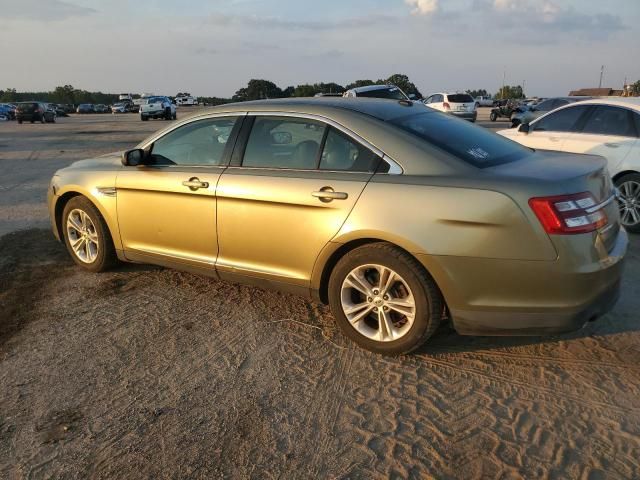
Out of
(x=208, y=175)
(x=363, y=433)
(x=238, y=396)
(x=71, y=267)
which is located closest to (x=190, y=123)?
(x=208, y=175)

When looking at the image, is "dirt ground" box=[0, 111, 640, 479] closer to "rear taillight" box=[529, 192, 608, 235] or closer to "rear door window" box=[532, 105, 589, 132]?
"rear taillight" box=[529, 192, 608, 235]

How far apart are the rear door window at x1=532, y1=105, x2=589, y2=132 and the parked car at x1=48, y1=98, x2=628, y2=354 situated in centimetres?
396

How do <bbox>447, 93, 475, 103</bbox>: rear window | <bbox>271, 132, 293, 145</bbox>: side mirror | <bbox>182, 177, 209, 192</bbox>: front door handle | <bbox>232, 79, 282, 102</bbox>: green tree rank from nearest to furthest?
<bbox>271, 132, 293, 145</bbox>: side mirror, <bbox>182, 177, 209, 192</bbox>: front door handle, <bbox>447, 93, 475, 103</bbox>: rear window, <bbox>232, 79, 282, 102</bbox>: green tree

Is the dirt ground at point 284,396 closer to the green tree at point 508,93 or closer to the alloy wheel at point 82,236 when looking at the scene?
the alloy wheel at point 82,236

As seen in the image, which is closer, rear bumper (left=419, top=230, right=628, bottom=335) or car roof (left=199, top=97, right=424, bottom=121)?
rear bumper (left=419, top=230, right=628, bottom=335)

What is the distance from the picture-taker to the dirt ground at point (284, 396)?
2.55 meters

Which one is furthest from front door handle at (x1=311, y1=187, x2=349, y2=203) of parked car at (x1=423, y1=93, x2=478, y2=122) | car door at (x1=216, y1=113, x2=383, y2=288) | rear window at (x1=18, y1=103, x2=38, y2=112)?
rear window at (x1=18, y1=103, x2=38, y2=112)

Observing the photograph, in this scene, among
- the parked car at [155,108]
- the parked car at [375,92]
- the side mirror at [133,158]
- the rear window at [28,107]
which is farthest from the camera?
the rear window at [28,107]

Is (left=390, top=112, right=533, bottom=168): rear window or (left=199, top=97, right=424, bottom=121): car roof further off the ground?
(left=199, top=97, right=424, bottom=121): car roof

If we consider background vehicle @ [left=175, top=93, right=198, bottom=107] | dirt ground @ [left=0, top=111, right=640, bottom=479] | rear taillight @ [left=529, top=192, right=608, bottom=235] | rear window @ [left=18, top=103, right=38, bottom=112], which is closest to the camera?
A: dirt ground @ [left=0, top=111, right=640, bottom=479]

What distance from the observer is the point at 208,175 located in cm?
417

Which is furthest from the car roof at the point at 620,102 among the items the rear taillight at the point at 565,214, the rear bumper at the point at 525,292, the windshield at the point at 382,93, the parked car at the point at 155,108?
the parked car at the point at 155,108

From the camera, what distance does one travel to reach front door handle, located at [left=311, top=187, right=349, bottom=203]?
348 centimetres

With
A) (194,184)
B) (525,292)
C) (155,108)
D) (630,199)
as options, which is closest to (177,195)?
(194,184)
